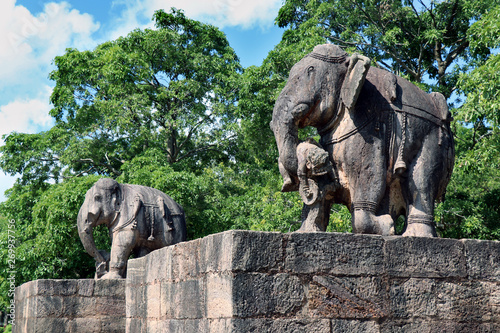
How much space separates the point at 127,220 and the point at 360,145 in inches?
172

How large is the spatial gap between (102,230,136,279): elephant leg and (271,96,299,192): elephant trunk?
3782 mm

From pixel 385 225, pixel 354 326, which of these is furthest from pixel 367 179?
pixel 354 326

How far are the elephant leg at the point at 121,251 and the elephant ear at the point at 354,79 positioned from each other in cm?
430

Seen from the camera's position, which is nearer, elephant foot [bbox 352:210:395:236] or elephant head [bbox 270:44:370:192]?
elephant foot [bbox 352:210:395:236]

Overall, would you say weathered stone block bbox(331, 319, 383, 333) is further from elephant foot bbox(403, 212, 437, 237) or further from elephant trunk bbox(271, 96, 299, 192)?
elephant trunk bbox(271, 96, 299, 192)

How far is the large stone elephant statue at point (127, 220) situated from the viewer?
8.31 m

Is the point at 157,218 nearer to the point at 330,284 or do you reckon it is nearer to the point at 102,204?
the point at 102,204

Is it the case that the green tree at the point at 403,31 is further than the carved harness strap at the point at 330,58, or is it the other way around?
the green tree at the point at 403,31

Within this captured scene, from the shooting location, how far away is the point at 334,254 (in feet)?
13.7

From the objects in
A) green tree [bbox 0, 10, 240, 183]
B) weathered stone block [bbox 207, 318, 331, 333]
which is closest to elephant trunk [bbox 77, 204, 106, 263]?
weathered stone block [bbox 207, 318, 331, 333]

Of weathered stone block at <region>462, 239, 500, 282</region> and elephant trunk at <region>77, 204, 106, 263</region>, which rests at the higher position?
elephant trunk at <region>77, 204, 106, 263</region>

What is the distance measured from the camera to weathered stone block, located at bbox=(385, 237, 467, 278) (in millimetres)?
4367

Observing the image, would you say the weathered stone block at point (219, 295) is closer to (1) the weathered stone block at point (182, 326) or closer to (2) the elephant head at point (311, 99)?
(1) the weathered stone block at point (182, 326)

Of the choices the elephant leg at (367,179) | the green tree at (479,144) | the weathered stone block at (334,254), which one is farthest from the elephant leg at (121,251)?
the green tree at (479,144)
